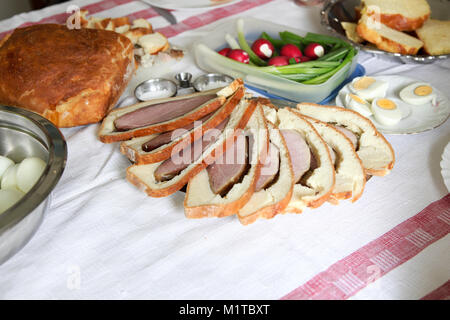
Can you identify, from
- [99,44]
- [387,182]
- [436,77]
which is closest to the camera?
[387,182]

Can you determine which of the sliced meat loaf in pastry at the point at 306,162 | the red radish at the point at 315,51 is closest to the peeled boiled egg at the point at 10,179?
the sliced meat loaf in pastry at the point at 306,162

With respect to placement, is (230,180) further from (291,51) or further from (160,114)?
(291,51)

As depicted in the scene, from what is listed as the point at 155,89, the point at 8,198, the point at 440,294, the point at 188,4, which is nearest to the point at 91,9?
the point at 188,4

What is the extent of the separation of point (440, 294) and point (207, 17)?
230 cm

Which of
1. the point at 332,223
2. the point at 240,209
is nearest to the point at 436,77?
the point at 332,223

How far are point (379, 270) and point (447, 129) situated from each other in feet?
2.94

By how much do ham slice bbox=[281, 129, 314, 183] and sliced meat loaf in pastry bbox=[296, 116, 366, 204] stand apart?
10 centimetres

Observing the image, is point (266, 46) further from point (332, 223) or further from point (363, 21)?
point (332, 223)

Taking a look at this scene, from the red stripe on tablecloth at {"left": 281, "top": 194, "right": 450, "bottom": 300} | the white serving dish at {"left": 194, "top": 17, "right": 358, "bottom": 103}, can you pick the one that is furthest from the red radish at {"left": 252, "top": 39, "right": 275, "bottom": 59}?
the red stripe on tablecloth at {"left": 281, "top": 194, "right": 450, "bottom": 300}

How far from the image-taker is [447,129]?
1.83 meters

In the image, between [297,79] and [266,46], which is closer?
[297,79]

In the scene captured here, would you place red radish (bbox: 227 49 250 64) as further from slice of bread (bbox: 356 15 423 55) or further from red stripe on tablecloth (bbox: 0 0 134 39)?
red stripe on tablecloth (bbox: 0 0 134 39)

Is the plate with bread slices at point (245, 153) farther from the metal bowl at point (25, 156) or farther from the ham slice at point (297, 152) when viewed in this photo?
the metal bowl at point (25, 156)
